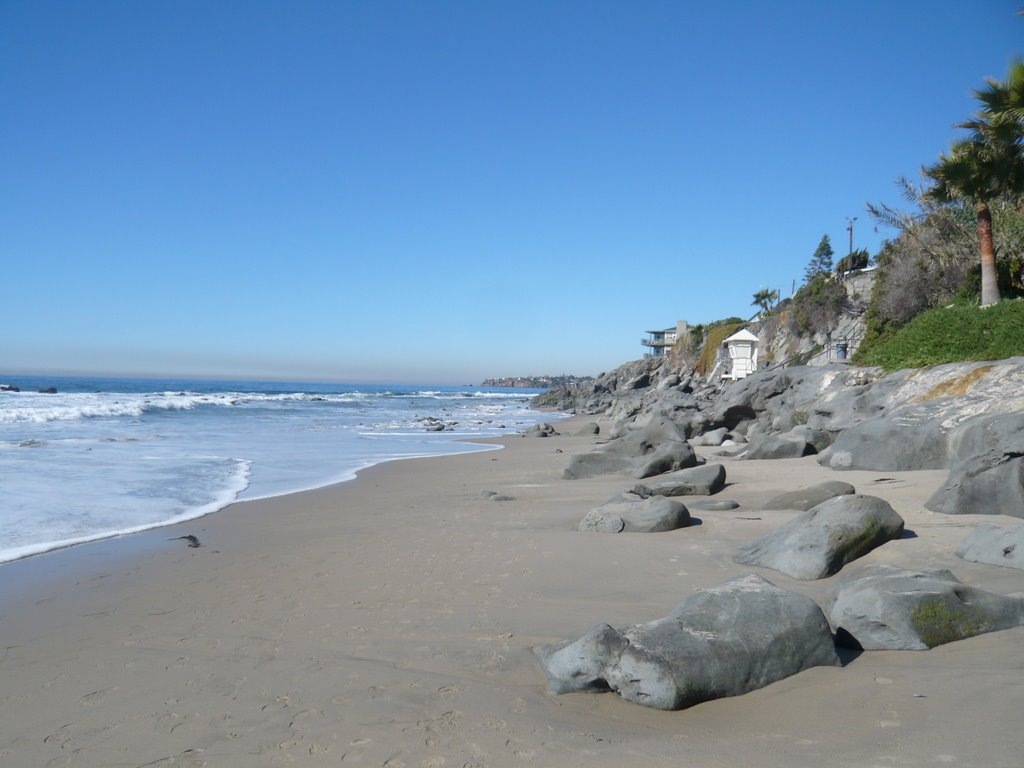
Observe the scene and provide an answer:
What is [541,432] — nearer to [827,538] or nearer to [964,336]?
[964,336]

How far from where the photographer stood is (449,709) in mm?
3834

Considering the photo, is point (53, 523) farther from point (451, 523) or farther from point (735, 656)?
point (735, 656)

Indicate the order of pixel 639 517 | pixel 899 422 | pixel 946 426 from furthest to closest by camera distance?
pixel 899 422, pixel 946 426, pixel 639 517

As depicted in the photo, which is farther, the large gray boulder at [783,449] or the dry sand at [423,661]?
the large gray boulder at [783,449]

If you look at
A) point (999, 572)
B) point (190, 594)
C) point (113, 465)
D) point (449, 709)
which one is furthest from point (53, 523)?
point (999, 572)

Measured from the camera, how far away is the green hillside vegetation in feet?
50.4

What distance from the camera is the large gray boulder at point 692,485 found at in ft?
34.2

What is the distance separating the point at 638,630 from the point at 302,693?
2.03m

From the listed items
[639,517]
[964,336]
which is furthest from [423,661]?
[964,336]

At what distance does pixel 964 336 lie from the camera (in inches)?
632

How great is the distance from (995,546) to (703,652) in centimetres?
346

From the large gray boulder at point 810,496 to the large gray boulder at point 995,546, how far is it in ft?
7.93

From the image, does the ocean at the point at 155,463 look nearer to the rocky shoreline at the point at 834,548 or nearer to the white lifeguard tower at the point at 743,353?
the rocky shoreline at the point at 834,548

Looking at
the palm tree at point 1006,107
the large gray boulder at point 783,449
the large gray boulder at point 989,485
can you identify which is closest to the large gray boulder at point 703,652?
the large gray boulder at point 989,485
